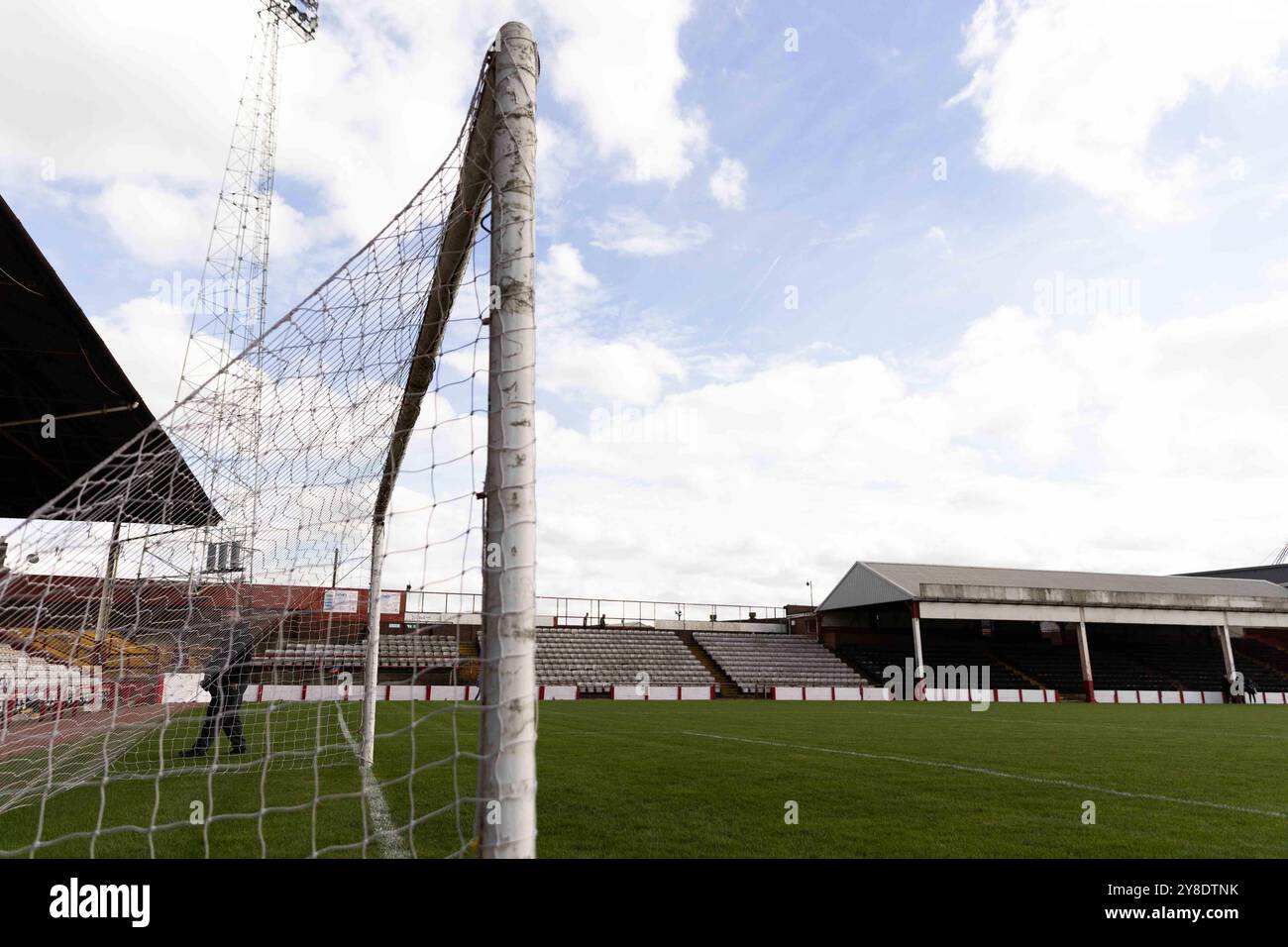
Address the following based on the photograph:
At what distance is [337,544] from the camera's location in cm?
859

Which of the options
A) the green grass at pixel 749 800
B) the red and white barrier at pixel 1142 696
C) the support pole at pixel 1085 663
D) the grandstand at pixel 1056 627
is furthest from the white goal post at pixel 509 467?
the support pole at pixel 1085 663

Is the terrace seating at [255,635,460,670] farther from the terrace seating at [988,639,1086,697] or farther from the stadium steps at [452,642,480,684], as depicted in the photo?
the terrace seating at [988,639,1086,697]

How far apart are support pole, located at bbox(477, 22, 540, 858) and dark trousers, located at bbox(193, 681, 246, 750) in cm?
735

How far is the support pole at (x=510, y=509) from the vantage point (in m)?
2.66

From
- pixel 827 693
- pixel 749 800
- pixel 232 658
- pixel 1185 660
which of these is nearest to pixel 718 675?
pixel 827 693

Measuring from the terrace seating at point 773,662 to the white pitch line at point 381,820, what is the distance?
25720 millimetres

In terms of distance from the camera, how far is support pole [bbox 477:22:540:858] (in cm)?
266

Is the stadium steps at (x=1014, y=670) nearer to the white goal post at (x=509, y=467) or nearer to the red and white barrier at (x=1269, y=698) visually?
the red and white barrier at (x=1269, y=698)
